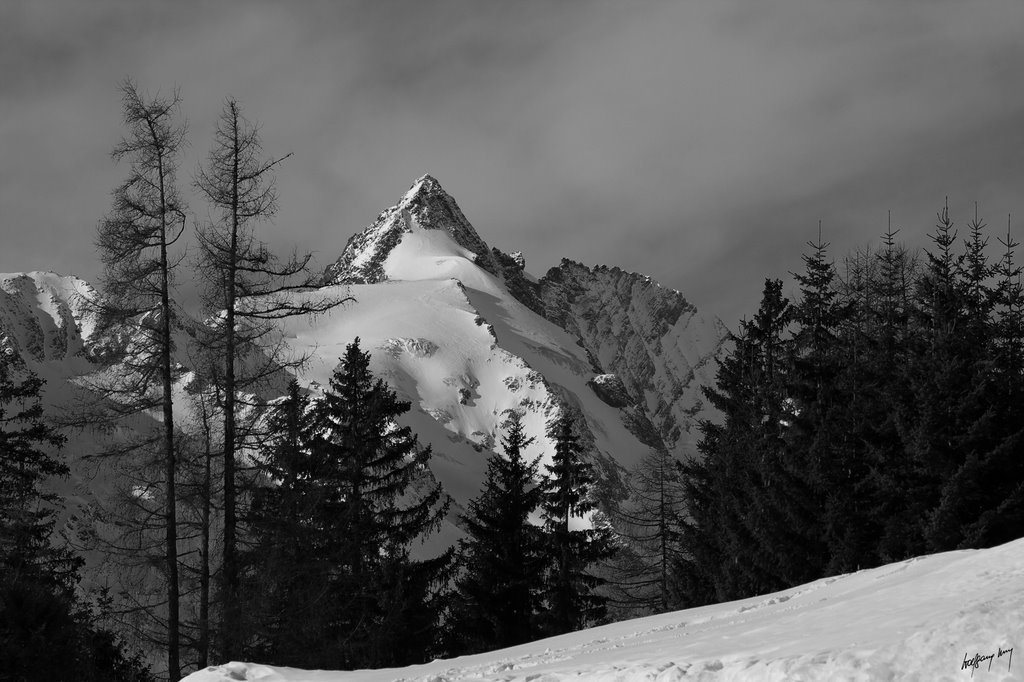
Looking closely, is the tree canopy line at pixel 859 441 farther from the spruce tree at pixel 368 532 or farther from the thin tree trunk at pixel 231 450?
the thin tree trunk at pixel 231 450

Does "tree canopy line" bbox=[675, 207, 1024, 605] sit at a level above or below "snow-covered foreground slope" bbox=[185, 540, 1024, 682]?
above

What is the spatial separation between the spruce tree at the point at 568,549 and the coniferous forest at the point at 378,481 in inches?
3.5

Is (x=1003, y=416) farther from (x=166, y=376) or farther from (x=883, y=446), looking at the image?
(x=166, y=376)

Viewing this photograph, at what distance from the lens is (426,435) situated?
164 metres

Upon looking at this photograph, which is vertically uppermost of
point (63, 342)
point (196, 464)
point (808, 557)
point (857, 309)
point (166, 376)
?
point (63, 342)

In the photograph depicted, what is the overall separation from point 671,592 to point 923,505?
11.7 m

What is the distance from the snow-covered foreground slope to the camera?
8273mm

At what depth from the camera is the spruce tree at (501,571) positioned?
27797 mm

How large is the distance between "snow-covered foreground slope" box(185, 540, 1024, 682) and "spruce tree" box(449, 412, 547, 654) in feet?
42.0

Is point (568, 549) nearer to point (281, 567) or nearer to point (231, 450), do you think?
point (281, 567)

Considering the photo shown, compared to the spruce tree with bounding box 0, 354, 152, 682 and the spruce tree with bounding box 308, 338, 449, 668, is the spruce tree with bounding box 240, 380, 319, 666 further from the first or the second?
the spruce tree with bounding box 0, 354, 152, 682

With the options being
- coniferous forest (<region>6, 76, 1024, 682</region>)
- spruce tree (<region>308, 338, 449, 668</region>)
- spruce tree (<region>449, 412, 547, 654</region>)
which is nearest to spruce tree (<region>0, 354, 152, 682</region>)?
coniferous forest (<region>6, 76, 1024, 682</region>)

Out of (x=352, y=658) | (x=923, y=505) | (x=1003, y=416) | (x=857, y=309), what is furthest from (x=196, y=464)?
(x=857, y=309)

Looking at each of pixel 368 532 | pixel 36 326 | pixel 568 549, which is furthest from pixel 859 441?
pixel 36 326
